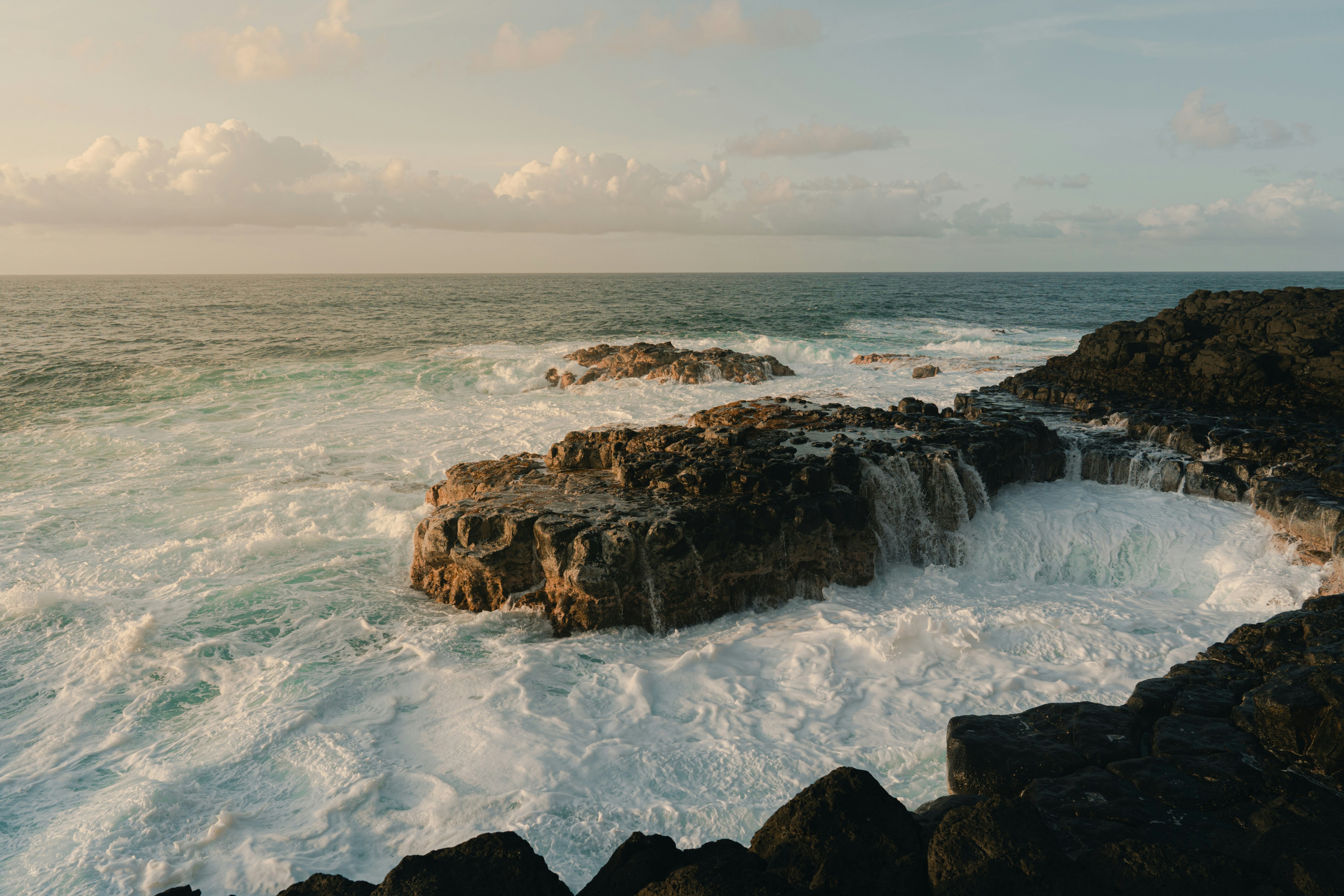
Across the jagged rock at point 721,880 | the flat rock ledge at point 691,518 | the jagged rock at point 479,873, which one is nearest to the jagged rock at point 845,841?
the jagged rock at point 721,880

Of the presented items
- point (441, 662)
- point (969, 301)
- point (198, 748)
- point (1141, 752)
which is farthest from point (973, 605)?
point (969, 301)

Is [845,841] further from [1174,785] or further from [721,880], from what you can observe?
[1174,785]

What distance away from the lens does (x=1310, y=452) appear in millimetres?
12930

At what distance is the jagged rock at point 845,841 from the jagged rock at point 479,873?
1.38 m

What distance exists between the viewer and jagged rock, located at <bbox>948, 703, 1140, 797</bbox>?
5.29m

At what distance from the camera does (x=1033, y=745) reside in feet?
18.1

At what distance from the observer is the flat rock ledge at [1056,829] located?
156 inches

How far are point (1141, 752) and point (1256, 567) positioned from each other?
7400 mm

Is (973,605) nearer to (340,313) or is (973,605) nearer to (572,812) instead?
(572,812)

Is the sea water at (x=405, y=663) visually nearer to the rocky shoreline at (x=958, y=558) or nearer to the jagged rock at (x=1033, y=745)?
the rocky shoreline at (x=958, y=558)

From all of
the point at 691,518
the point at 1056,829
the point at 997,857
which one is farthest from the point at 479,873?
the point at 691,518

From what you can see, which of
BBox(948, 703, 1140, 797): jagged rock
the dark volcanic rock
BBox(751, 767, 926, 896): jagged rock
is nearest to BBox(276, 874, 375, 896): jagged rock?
BBox(751, 767, 926, 896): jagged rock

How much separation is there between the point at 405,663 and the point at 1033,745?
271 inches

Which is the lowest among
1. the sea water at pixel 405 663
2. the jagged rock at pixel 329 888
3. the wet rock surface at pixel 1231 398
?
the sea water at pixel 405 663
